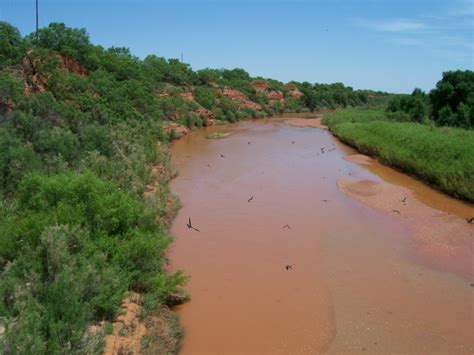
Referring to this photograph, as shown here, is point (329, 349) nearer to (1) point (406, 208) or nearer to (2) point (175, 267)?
(2) point (175, 267)

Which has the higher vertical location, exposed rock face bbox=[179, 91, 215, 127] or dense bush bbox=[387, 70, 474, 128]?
dense bush bbox=[387, 70, 474, 128]

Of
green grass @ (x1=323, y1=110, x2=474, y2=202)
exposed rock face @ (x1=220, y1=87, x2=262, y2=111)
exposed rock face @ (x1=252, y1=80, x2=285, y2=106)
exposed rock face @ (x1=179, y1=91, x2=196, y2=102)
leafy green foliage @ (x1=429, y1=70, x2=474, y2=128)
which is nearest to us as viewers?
green grass @ (x1=323, y1=110, x2=474, y2=202)

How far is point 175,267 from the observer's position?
31.5 feet

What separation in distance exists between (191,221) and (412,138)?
1380 centimetres

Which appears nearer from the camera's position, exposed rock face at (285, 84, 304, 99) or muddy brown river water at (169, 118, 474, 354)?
muddy brown river water at (169, 118, 474, 354)

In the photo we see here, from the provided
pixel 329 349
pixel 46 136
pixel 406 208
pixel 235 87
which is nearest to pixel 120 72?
pixel 46 136

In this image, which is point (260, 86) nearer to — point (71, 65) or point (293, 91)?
point (293, 91)

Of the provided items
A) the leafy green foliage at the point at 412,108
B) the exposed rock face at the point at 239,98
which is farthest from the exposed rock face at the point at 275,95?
the leafy green foliage at the point at 412,108

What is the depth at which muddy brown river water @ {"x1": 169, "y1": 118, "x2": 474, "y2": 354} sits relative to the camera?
7289 mm

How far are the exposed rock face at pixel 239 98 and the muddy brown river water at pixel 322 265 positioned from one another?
3527cm

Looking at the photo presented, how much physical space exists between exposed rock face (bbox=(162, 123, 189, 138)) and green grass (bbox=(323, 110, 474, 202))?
1223 cm

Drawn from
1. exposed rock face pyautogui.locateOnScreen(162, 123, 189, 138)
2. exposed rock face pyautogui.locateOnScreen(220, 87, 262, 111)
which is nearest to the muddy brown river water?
exposed rock face pyautogui.locateOnScreen(162, 123, 189, 138)

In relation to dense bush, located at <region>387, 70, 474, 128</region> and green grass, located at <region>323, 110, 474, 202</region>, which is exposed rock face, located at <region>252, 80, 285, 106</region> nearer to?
dense bush, located at <region>387, 70, 474, 128</region>

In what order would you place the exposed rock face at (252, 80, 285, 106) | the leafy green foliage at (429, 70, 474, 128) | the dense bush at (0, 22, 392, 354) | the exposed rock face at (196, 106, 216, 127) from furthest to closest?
the exposed rock face at (252, 80, 285, 106), the exposed rock face at (196, 106, 216, 127), the leafy green foliage at (429, 70, 474, 128), the dense bush at (0, 22, 392, 354)
